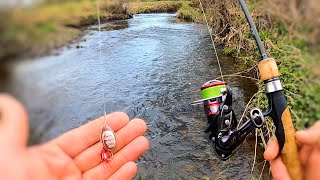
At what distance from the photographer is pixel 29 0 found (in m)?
0.35

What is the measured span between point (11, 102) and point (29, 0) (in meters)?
0.13

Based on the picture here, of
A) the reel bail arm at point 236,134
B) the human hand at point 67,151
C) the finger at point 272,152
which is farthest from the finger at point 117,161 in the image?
the finger at point 272,152

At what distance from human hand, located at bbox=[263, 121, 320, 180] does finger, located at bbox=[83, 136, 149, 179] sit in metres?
0.38

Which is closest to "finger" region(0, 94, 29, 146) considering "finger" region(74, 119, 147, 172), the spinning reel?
"finger" region(74, 119, 147, 172)

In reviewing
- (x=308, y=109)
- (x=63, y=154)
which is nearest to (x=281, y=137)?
(x=308, y=109)

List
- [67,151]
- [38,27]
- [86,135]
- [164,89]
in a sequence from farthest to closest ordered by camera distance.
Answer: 1. [164,89]
2. [86,135]
3. [67,151]
4. [38,27]

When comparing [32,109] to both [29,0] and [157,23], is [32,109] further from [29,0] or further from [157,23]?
[157,23]

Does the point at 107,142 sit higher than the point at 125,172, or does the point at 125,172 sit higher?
the point at 107,142

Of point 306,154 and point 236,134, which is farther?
point 236,134

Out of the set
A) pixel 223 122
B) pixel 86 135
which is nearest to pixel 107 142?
pixel 86 135

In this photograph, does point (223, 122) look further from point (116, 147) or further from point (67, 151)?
point (67, 151)

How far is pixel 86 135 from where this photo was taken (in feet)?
2.72

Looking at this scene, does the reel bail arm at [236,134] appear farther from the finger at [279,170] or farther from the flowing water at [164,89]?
the flowing water at [164,89]

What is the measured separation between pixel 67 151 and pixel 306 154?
1.56ft
